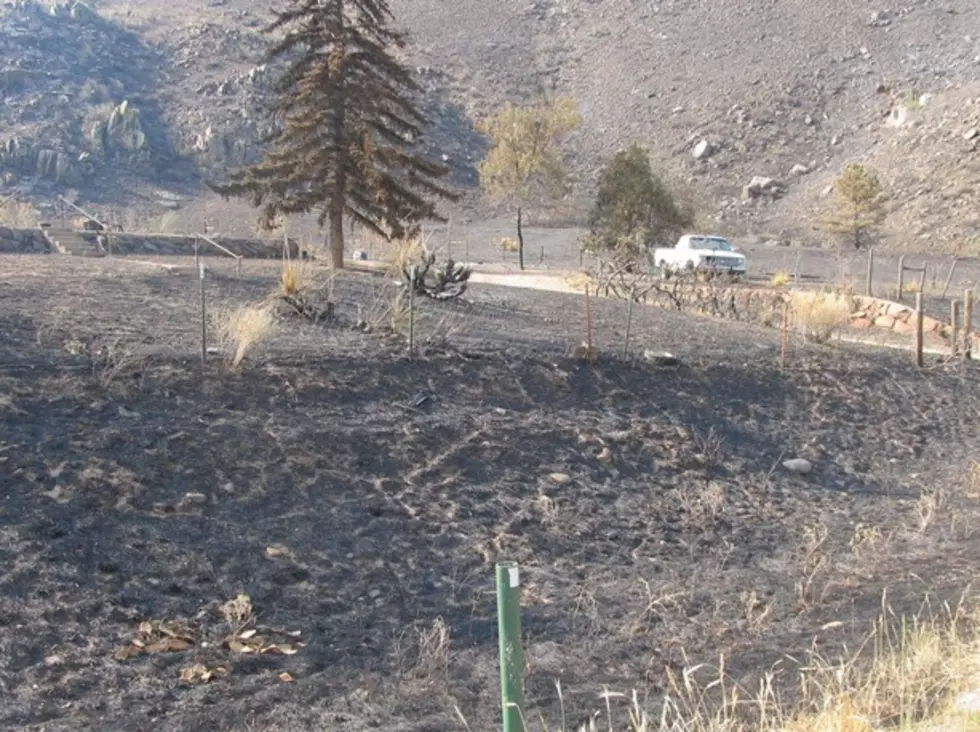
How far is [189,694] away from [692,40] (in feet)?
243

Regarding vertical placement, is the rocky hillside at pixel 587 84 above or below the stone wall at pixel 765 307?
above

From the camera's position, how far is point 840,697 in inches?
176

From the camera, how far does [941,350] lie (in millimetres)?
17000

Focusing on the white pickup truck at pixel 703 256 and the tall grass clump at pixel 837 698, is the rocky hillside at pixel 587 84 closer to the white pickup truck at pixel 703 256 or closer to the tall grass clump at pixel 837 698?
the white pickup truck at pixel 703 256

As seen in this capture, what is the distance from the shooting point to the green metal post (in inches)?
147

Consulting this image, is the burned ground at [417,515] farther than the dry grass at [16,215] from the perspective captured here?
No

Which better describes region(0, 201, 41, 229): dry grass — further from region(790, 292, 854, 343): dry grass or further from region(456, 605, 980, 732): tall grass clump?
region(456, 605, 980, 732): tall grass clump

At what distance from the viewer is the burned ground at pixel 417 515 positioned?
5.77 metres

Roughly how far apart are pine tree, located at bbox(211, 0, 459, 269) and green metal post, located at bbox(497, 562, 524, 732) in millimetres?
15803


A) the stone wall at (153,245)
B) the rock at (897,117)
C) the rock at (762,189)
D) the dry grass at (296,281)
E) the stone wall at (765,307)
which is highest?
the rock at (897,117)

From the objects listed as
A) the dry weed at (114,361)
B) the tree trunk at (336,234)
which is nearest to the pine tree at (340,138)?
the tree trunk at (336,234)

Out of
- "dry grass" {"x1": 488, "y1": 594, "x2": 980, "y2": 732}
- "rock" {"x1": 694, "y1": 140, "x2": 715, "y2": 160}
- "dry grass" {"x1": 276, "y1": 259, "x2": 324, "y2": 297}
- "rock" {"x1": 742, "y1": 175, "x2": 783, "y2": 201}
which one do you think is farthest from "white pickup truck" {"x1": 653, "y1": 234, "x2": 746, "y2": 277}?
"rock" {"x1": 694, "y1": 140, "x2": 715, "y2": 160}

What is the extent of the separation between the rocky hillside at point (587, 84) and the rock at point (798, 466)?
1614 inches

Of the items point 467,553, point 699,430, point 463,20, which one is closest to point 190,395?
point 467,553
